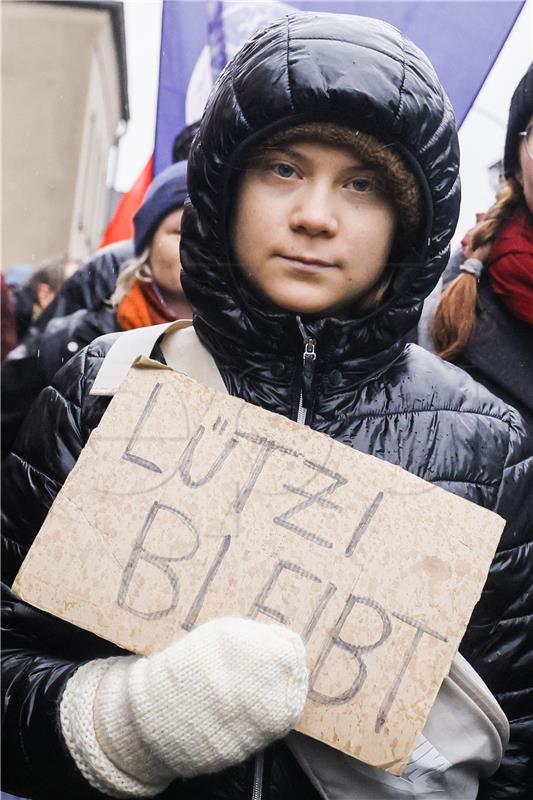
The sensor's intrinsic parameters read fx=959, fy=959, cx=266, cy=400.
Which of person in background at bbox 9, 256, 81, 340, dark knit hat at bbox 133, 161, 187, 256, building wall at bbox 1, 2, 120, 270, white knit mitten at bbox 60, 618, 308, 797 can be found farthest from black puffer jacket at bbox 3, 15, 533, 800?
person in background at bbox 9, 256, 81, 340

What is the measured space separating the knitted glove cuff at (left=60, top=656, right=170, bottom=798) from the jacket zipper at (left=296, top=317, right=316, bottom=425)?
0.39 m

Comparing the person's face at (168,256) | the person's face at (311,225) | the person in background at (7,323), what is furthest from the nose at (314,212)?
the person in background at (7,323)

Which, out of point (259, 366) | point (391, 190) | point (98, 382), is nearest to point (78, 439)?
point (98, 382)

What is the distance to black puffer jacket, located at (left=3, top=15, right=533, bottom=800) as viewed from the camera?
1211 millimetres

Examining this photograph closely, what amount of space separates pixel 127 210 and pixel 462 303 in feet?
3.09

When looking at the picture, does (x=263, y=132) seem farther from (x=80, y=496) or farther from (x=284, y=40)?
(x=80, y=496)

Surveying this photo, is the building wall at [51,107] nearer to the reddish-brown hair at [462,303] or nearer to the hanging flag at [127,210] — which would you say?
the hanging flag at [127,210]

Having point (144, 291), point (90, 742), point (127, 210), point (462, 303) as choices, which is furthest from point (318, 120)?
point (127, 210)

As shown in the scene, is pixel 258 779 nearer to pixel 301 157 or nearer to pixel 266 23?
pixel 301 157

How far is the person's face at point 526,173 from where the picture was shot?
55.4 inches

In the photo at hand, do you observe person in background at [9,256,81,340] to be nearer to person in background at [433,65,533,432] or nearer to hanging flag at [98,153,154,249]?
hanging flag at [98,153,154,249]

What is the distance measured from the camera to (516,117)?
1420 millimetres

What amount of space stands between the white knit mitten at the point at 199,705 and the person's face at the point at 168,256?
2.14ft

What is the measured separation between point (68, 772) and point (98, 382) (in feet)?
1.57
